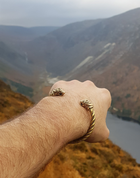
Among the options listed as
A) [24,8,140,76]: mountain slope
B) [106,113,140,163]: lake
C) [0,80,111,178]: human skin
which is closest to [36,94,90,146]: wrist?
[0,80,111,178]: human skin

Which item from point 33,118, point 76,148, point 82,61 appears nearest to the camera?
point 33,118

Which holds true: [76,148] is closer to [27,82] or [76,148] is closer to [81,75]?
[27,82]

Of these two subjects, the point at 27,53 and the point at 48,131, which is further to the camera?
the point at 27,53

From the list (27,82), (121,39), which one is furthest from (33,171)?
(121,39)

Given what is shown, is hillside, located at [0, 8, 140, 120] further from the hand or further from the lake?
the hand

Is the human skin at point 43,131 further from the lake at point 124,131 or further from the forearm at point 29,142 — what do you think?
the lake at point 124,131

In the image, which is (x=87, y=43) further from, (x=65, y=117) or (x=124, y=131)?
(x=65, y=117)

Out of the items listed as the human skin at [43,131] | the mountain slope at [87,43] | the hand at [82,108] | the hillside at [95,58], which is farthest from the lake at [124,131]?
the mountain slope at [87,43]
